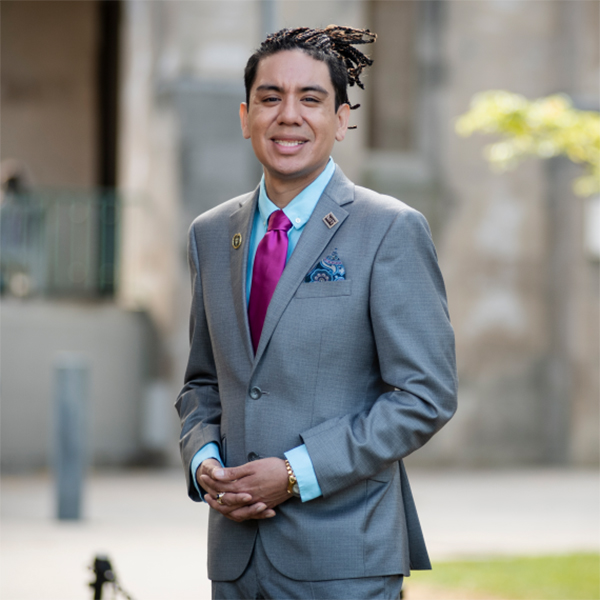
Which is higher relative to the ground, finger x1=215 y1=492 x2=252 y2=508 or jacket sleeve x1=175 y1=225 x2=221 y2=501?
jacket sleeve x1=175 y1=225 x2=221 y2=501

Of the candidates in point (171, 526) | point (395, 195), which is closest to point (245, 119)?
point (171, 526)

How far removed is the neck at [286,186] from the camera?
2.84 m

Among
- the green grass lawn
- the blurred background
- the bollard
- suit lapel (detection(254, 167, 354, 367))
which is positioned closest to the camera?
suit lapel (detection(254, 167, 354, 367))

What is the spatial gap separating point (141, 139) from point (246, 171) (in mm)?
2314

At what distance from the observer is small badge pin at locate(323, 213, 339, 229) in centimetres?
275

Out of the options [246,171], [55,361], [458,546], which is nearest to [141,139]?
[246,171]

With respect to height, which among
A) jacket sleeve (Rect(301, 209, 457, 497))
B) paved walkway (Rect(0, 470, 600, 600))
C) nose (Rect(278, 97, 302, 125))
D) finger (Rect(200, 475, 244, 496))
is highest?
nose (Rect(278, 97, 302, 125))

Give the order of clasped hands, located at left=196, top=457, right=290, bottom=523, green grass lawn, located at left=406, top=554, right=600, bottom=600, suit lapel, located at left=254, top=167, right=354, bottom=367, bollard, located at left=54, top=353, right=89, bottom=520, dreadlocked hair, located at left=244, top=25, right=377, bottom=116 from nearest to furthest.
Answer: clasped hands, located at left=196, top=457, right=290, bottom=523, suit lapel, located at left=254, top=167, right=354, bottom=367, dreadlocked hair, located at left=244, top=25, right=377, bottom=116, green grass lawn, located at left=406, top=554, right=600, bottom=600, bollard, located at left=54, top=353, right=89, bottom=520

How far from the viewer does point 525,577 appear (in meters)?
Answer: 7.00

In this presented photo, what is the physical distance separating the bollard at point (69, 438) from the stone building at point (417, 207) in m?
3.86

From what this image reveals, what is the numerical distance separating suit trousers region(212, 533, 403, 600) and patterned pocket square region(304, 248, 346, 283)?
657mm

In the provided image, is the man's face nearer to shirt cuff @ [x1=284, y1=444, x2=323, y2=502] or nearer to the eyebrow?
the eyebrow

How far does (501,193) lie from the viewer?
14.0m

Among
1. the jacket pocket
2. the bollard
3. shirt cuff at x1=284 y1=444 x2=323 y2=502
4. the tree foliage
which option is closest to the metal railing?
the bollard
